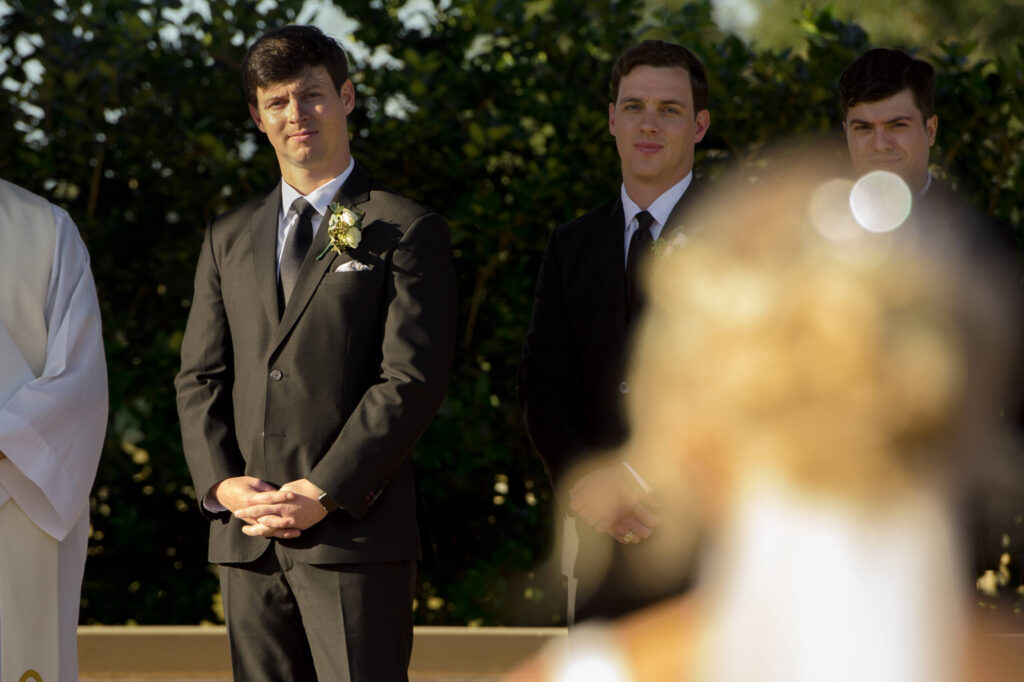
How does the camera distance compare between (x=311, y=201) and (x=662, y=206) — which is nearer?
(x=311, y=201)

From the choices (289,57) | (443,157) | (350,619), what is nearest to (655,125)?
(289,57)

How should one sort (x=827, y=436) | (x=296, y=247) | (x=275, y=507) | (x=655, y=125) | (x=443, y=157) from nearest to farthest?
1. (x=827, y=436)
2. (x=275, y=507)
3. (x=296, y=247)
4. (x=655, y=125)
5. (x=443, y=157)

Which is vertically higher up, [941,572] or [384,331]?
[384,331]

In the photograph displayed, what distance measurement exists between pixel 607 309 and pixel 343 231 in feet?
2.74

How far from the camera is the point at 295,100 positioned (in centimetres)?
351

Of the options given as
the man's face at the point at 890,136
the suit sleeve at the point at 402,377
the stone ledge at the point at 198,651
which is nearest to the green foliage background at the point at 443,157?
the stone ledge at the point at 198,651

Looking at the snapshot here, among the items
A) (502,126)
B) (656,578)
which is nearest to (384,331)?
(656,578)

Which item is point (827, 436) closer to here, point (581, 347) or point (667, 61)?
point (581, 347)

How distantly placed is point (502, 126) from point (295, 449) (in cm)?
260

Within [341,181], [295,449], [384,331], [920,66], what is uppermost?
[920,66]

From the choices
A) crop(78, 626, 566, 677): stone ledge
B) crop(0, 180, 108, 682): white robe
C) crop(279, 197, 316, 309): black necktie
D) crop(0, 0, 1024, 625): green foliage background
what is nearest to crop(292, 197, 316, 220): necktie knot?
crop(279, 197, 316, 309): black necktie

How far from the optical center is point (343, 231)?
351 centimetres

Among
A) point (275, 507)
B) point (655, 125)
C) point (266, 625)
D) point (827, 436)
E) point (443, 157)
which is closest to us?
point (827, 436)

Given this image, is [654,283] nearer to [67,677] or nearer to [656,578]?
[656,578]
